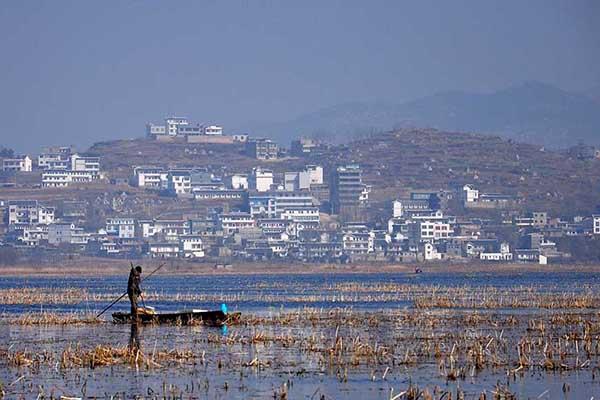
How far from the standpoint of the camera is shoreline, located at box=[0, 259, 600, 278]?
166m

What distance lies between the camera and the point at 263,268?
591ft

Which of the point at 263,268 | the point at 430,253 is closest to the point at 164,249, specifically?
the point at 263,268

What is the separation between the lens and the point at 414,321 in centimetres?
4275

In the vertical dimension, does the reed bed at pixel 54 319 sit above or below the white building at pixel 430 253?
below

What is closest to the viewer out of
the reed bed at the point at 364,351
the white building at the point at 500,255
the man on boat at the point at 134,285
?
the reed bed at the point at 364,351

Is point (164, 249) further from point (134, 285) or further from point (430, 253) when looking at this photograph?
point (134, 285)

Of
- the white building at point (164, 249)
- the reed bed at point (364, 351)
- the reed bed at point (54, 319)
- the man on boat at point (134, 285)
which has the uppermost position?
the white building at point (164, 249)

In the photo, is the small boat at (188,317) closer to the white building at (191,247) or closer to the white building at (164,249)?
the white building at (191,247)

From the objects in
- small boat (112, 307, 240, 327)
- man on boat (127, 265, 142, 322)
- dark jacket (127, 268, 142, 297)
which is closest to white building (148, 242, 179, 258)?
small boat (112, 307, 240, 327)

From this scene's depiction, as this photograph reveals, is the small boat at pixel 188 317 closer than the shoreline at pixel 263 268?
Yes

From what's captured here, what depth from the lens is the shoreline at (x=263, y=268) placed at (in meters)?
166

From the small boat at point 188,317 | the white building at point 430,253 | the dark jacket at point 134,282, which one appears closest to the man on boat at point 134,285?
the dark jacket at point 134,282

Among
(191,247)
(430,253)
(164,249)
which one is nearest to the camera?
(430,253)

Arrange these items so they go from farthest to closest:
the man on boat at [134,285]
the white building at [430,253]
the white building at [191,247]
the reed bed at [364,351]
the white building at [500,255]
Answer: the white building at [191,247] < the white building at [500,255] < the white building at [430,253] < the man on boat at [134,285] < the reed bed at [364,351]
